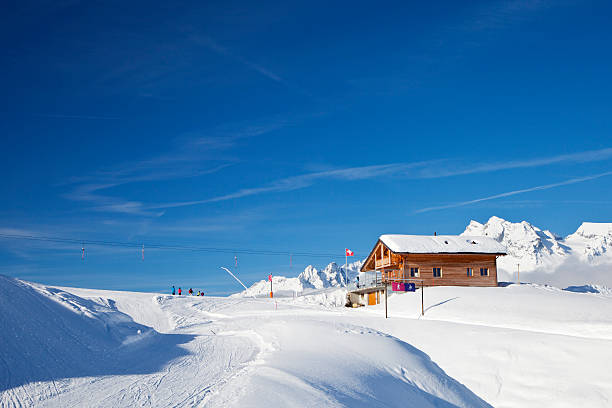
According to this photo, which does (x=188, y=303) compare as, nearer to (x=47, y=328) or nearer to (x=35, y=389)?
(x=47, y=328)

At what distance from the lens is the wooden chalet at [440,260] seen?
169 ft

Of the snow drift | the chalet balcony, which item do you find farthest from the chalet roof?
the snow drift

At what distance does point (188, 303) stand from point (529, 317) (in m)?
32.7

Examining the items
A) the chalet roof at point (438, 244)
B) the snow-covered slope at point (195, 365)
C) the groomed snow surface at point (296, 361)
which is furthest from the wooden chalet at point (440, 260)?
the snow-covered slope at point (195, 365)

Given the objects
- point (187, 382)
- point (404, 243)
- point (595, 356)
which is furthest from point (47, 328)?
point (404, 243)

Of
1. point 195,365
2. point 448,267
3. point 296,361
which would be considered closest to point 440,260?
point 448,267

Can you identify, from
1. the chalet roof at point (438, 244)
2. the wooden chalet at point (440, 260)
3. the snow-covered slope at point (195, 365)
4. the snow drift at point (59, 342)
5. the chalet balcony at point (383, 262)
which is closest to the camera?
the snow-covered slope at point (195, 365)

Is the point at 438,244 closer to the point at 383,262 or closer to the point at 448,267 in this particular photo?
the point at 448,267

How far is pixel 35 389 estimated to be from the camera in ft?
46.5

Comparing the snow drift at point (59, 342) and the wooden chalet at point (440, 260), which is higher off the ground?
the wooden chalet at point (440, 260)

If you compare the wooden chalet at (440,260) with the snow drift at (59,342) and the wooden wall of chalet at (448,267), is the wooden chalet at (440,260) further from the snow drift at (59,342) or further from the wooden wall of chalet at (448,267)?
the snow drift at (59,342)

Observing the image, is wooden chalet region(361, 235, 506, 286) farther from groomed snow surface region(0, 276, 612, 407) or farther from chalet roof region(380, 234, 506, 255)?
groomed snow surface region(0, 276, 612, 407)

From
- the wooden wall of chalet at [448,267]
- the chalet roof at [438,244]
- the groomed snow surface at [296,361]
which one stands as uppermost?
the chalet roof at [438,244]

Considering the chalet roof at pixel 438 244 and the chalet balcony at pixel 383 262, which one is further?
the chalet balcony at pixel 383 262
